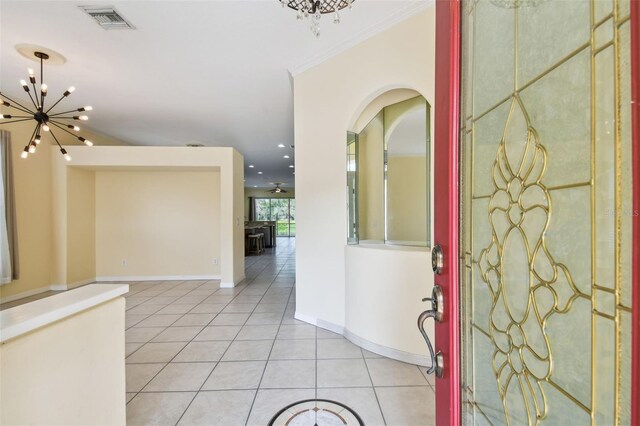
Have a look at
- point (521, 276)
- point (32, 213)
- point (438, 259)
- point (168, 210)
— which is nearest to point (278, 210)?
point (168, 210)

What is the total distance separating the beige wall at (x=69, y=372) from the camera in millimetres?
939

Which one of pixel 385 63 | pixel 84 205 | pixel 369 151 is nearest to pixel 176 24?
pixel 385 63

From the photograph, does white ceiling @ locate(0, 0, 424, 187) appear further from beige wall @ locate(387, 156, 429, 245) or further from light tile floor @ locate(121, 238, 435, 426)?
light tile floor @ locate(121, 238, 435, 426)

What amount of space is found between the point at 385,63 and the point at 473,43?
2.06m

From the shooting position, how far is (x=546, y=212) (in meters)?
0.58

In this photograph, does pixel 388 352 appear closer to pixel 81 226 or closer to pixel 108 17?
pixel 108 17

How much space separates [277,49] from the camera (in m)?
3.06

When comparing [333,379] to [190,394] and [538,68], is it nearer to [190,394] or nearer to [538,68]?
[190,394]

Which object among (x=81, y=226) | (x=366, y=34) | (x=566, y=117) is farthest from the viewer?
(x=81, y=226)

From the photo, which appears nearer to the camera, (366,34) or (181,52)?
(366,34)

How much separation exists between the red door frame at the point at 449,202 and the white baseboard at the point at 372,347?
162cm

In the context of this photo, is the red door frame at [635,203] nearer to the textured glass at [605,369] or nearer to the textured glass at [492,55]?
the textured glass at [605,369]

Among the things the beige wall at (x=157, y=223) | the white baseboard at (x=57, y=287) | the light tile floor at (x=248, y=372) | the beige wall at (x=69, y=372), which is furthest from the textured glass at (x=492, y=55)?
the white baseboard at (x=57, y=287)

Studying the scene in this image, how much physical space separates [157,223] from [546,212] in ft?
21.3
